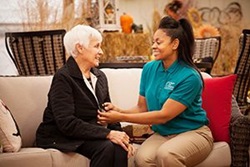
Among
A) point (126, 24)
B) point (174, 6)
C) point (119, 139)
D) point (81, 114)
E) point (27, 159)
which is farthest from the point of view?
point (174, 6)

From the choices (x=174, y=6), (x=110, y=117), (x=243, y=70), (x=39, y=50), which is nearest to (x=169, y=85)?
(x=110, y=117)

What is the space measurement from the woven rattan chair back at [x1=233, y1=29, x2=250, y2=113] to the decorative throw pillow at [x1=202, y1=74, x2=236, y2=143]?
1434mm

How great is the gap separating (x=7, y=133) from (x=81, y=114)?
1.44ft

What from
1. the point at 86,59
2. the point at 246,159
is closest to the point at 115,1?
the point at 86,59

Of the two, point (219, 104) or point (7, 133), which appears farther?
point (219, 104)

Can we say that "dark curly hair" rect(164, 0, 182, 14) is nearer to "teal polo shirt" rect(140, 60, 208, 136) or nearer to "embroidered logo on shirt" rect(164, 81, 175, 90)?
"teal polo shirt" rect(140, 60, 208, 136)

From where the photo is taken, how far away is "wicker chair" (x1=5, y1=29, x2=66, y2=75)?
3.62 metres

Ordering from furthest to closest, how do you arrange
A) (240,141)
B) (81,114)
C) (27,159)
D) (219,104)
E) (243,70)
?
(243,70) → (219,104) → (240,141) → (81,114) → (27,159)

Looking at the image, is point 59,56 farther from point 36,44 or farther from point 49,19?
point 49,19

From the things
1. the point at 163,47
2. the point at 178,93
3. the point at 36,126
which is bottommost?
the point at 36,126

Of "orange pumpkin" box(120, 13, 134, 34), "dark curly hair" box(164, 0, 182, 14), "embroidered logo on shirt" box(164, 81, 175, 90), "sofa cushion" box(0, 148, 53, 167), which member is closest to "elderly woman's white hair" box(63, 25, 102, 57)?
"embroidered logo on shirt" box(164, 81, 175, 90)

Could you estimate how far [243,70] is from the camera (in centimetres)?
420

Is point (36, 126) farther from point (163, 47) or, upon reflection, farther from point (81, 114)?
point (163, 47)

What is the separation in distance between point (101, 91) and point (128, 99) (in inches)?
19.1
